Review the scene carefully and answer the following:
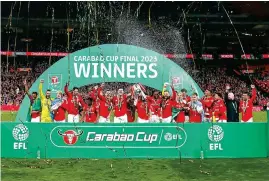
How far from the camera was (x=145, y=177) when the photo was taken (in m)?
7.36

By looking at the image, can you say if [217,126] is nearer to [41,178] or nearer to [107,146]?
[107,146]

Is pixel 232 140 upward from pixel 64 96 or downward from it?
downward

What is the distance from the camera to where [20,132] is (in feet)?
30.1

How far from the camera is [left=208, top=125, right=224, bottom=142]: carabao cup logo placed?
30.3 feet

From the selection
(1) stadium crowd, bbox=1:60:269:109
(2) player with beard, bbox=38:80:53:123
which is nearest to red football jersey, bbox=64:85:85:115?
(2) player with beard, bbox=38:80:53:123

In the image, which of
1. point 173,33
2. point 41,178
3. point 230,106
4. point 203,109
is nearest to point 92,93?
point 203,109

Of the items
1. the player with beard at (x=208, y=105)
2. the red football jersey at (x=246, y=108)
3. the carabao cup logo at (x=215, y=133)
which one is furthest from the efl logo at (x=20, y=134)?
the red football jersey at (x=246, y=108)

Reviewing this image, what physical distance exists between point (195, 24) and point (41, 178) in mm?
24637

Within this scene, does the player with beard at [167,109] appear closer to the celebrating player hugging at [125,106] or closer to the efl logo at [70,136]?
the celebrating player hugging at [125,106]

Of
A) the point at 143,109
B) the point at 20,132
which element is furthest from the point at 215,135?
the point at 20,132

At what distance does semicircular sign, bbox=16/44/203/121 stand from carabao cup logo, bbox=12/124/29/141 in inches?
182

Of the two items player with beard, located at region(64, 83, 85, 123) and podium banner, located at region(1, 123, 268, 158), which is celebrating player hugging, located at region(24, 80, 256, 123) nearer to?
player with beard, located at region(64, 83, 85, 123)

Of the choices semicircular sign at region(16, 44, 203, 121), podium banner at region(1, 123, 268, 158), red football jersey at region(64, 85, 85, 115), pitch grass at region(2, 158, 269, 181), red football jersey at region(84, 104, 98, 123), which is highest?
semicircular sign at region(16, 44, 203, 121)

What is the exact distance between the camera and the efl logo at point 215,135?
923cm
